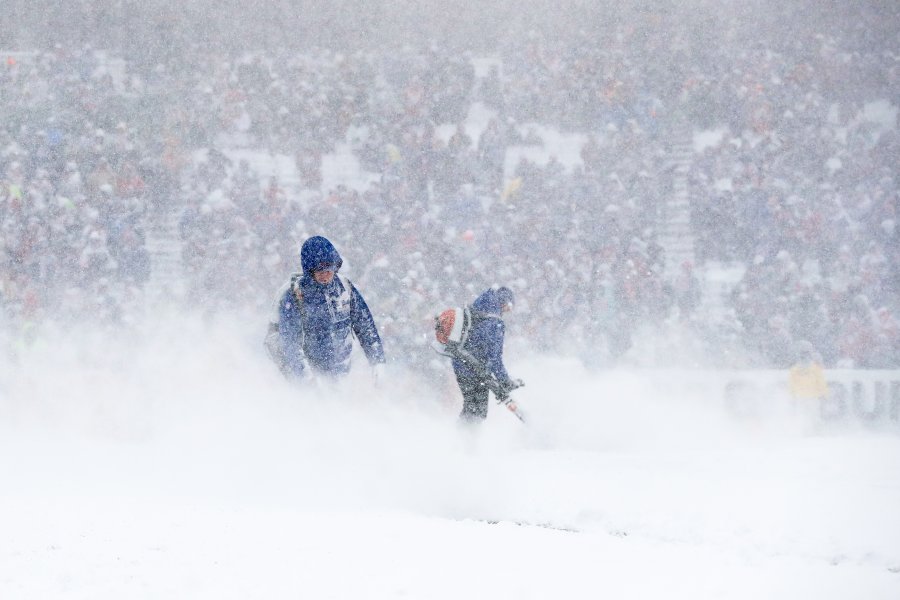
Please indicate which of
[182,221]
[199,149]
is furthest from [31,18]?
[182,221]

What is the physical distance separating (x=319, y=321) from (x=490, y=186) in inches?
342

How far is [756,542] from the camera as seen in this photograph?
15.5ft

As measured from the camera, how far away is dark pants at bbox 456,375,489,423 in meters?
7.73

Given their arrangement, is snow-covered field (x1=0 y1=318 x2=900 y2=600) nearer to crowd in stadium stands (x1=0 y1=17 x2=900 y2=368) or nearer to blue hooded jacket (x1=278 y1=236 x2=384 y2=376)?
blue hooded jacket (x1=278 y1=236 x2=384 y2=376)

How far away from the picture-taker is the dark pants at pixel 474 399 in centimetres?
773

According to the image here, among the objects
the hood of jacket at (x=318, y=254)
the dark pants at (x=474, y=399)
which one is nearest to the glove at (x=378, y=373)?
the hood of jacket at (x=318, y=254)

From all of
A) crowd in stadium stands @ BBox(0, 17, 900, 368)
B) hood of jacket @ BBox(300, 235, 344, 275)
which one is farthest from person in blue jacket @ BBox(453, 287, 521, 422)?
crowd in stadium stands @ BBox(0, 17, 900, 368)

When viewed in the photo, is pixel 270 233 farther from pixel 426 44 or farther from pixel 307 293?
pixel 307 293

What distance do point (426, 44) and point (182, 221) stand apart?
5.92 meters

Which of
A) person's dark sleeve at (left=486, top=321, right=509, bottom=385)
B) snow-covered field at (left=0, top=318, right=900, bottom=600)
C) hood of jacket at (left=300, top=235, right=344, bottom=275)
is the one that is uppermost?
hood of jacket at (left=300, top=235, right=344, bottom=275)

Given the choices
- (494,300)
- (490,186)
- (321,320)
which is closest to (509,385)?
(494,300)

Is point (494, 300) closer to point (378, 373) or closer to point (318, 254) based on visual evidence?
point (378, 373)

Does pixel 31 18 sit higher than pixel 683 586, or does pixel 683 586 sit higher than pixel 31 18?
pixel 31 18

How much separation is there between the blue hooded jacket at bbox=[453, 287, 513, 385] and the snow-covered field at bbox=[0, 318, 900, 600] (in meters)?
0.54
